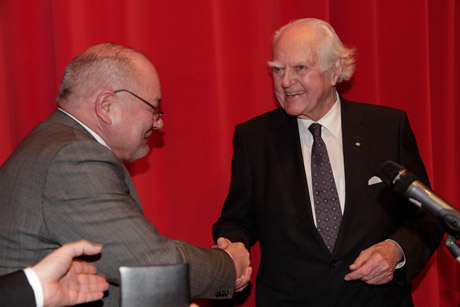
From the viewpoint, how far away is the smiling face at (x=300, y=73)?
2.44 metres

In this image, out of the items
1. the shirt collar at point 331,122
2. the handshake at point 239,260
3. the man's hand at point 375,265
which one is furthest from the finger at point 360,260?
the shirt collar at point 331,122

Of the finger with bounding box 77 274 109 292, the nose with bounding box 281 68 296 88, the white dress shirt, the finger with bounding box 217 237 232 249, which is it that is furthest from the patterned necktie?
the finger with bounding box 77 274 109 292

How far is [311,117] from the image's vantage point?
251 centimetres

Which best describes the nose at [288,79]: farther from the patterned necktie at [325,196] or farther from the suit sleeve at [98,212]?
the suit sleeve at [98,212]

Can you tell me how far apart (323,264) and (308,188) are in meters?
0.34

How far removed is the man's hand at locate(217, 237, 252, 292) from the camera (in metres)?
2.06

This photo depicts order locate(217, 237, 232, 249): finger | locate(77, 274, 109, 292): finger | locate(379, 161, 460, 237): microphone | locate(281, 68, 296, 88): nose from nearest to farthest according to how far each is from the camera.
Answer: locate(379, 161, 460, 237): microphone < locate(77, 274, 109, 292): finger < locate(217, 237, 232, 249): finger < locate(281, 68, 296, 88): nose

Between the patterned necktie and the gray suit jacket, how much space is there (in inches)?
34.2

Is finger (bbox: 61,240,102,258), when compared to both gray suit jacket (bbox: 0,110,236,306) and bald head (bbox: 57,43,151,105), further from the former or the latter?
bald head (bbox: 57,43,151,105)

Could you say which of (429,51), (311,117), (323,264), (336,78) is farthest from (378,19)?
(323,264)

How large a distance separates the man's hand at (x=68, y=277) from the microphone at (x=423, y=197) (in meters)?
0.80

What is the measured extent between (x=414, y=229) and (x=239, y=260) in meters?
0.79

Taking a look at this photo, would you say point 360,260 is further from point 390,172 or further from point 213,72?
point 213,72

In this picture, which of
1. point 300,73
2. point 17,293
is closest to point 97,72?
point 17,293
